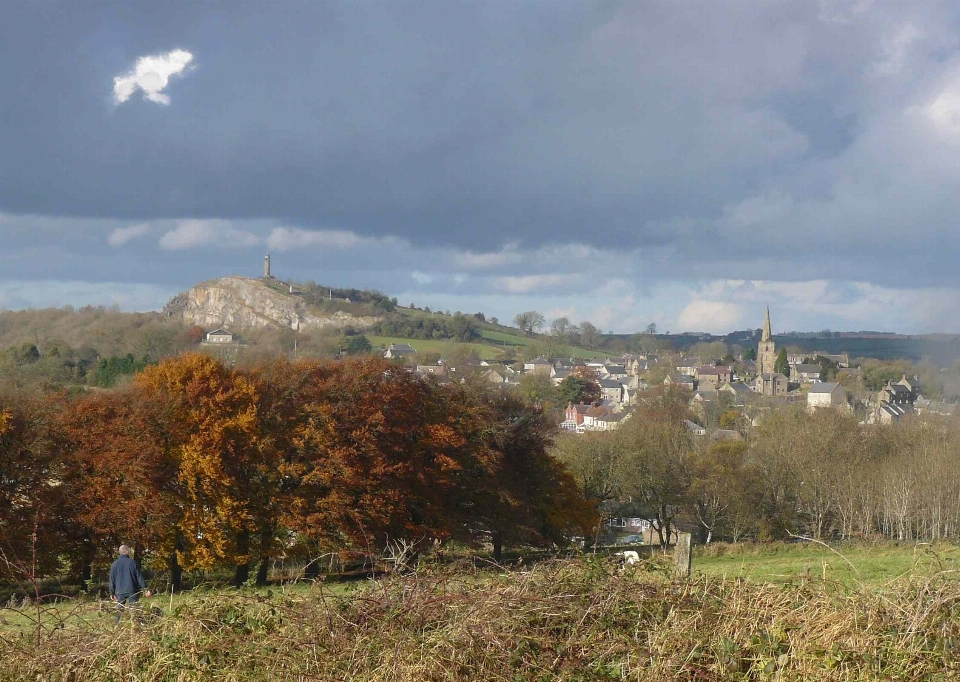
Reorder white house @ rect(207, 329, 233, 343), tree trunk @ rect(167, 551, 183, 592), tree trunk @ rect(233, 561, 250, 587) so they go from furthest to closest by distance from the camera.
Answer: white house @ rect(207, 329, 233, 343), tree trunk @ rect(233, 561, 250, 587), tree trunk @ rect(167, 551, 183, 592)

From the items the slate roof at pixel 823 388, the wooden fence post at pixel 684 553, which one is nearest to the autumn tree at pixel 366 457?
the wooden fence post at pixel 684 553

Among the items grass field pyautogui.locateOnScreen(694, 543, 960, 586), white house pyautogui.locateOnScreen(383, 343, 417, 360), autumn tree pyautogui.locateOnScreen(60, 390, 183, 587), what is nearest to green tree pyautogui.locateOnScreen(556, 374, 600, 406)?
white house pyautogui.locateOnScreen(383, 343, 417, 360)

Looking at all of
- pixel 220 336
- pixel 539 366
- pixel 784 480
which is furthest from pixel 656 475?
pixel 220 336

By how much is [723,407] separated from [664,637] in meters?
93.3

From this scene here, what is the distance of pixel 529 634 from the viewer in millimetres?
8078

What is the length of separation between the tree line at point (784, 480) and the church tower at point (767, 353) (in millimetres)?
122822

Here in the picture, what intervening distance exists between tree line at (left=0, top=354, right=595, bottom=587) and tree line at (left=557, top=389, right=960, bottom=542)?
467 inches

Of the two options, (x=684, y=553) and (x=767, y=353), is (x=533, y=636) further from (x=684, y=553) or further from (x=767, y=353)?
(x=767, y=353)

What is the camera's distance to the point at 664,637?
7.95 m

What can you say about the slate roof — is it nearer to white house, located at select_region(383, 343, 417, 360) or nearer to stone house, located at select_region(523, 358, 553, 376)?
stone house, located at select_region(523, 358, 553, 376)

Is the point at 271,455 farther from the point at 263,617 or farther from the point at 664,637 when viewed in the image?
the point at 664,637

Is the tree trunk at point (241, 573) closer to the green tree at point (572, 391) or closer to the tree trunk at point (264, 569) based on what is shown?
the tree trunk at point (264, 569)

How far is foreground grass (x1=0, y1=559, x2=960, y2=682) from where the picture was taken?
7.58m

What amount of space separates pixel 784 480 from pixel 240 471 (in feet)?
102
